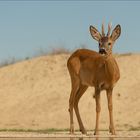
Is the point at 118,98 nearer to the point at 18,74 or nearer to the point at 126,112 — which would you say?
the point at 126,112

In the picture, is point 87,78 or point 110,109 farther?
point 87,78

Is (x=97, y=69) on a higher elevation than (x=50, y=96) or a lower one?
higher

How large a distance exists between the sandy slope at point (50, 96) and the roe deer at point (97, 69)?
29.4 feet

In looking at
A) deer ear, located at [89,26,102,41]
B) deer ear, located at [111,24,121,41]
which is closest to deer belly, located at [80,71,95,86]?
deer ear, located at [89,26,102,41]

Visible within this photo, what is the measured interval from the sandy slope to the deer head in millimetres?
11109

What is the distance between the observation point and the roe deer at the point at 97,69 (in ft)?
49.4

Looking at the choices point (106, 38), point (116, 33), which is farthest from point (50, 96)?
point (106, 38)

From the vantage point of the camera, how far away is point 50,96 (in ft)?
109

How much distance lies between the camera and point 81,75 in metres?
17.0

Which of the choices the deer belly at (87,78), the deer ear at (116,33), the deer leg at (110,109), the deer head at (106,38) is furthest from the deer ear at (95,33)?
the deer leg at (110,109)

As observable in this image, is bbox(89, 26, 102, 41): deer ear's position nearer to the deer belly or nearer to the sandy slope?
the deer belly

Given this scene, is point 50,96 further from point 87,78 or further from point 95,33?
point 95,33

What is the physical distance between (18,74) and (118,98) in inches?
325

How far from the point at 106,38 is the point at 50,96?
18495 millimetres
